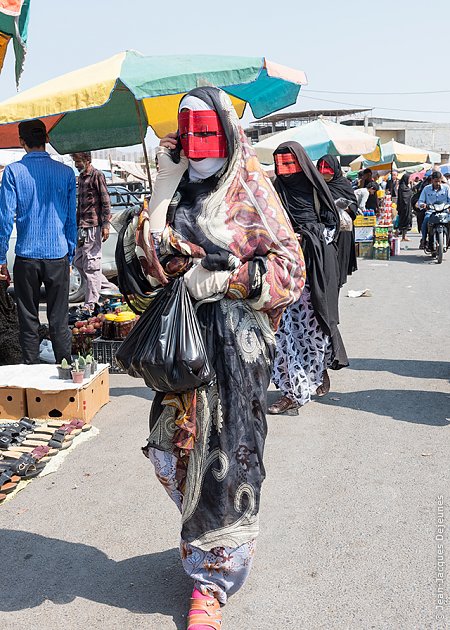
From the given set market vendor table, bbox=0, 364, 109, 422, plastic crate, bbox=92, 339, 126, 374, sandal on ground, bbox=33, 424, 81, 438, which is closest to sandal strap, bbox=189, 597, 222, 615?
sandal on ground, bbox=33, 424, 81, 438

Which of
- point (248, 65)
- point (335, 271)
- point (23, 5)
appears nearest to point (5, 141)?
point (248, 65)

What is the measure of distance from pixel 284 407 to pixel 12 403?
2.14 meters

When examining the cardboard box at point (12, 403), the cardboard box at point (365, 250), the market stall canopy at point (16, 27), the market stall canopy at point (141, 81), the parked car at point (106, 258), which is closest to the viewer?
A: the market stall canopy at point (16, 27)

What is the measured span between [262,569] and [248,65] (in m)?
3.84

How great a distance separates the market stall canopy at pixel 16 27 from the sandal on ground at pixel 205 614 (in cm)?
255

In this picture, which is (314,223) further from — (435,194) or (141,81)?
(435,194)

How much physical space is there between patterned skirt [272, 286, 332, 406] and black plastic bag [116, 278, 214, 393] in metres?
2.97

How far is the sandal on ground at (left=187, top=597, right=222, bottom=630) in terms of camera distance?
2803 mm

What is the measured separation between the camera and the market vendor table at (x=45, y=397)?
5.31 m

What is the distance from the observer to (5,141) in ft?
24.7

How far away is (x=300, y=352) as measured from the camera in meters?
5.72

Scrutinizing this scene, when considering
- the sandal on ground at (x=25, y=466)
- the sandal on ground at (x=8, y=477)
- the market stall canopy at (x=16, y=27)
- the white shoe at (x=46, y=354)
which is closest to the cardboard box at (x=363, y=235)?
the white shoe at (x=46, y=354)

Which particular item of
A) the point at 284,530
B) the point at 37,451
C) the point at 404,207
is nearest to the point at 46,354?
the point at 37,451

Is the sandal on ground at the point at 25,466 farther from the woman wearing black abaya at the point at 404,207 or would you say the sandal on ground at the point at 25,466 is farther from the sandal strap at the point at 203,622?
the woman wearing black abaya at the point at 404,207
